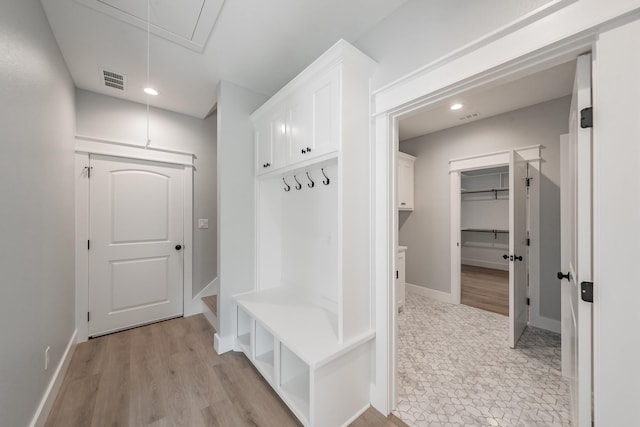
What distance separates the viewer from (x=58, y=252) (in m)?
2.01

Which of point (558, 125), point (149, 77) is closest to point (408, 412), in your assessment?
point (558, 125)

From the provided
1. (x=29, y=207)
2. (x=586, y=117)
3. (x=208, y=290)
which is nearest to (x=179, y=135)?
(x=29, y=207)

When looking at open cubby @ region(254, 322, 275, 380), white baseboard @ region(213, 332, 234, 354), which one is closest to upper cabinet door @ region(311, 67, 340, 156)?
open cubby @ region(254, 322, 275, 380)

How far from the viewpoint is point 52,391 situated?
1732 millimetres

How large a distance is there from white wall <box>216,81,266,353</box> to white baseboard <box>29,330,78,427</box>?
113cm

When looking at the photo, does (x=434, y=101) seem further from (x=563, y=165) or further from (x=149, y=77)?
(x=149, y=77)

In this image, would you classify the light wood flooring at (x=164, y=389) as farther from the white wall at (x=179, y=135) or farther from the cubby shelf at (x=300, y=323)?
the white wall at (x=179, y=135)

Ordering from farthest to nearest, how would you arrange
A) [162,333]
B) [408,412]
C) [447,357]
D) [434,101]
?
[162,333] → [447,357] → [408,412] → [434,101]

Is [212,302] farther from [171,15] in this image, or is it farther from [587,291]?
[587,291]

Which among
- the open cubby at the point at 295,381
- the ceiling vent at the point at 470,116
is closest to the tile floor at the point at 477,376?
the open cubby at the point at 295,381

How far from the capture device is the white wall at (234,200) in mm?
2393

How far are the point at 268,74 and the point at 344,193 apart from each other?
1.64 m

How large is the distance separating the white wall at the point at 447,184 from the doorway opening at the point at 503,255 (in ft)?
0.04

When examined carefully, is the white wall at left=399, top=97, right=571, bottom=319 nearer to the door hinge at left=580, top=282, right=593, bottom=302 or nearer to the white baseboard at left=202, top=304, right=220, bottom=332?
the door hinge at left=580, top=282, right=593, bottom=302
